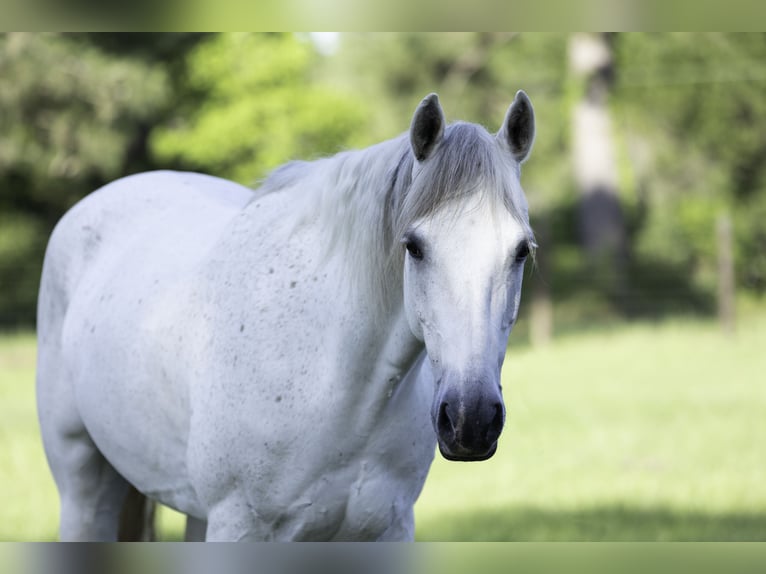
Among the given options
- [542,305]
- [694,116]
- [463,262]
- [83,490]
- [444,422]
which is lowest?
[83,490]

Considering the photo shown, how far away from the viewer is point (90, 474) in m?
3.25

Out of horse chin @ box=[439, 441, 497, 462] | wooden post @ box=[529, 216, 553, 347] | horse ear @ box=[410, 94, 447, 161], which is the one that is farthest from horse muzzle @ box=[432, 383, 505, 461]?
wooden post @ box=[529, 216, 553, 347]

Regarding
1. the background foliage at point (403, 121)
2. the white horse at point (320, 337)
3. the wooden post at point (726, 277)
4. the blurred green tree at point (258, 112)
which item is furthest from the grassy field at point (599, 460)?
the blurred green tree at point (258, 112)

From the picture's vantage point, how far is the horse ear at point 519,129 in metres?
2.03

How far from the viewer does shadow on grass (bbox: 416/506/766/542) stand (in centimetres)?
473

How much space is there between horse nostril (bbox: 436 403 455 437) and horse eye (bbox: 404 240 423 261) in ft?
1.04

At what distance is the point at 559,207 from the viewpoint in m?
18.0

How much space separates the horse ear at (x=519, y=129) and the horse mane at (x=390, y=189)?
1.6 inches

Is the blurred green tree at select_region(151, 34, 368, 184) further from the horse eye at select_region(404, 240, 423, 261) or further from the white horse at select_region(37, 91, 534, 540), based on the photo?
the horse eye at select_region(404, 240, 423, 261)

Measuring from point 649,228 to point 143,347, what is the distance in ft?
45.7

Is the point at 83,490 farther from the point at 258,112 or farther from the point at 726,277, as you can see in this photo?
the point at 258,112

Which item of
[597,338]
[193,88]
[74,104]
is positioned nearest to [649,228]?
[597,338]

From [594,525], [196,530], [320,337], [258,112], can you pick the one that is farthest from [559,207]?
[320,337]

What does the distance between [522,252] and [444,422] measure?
38 cm
